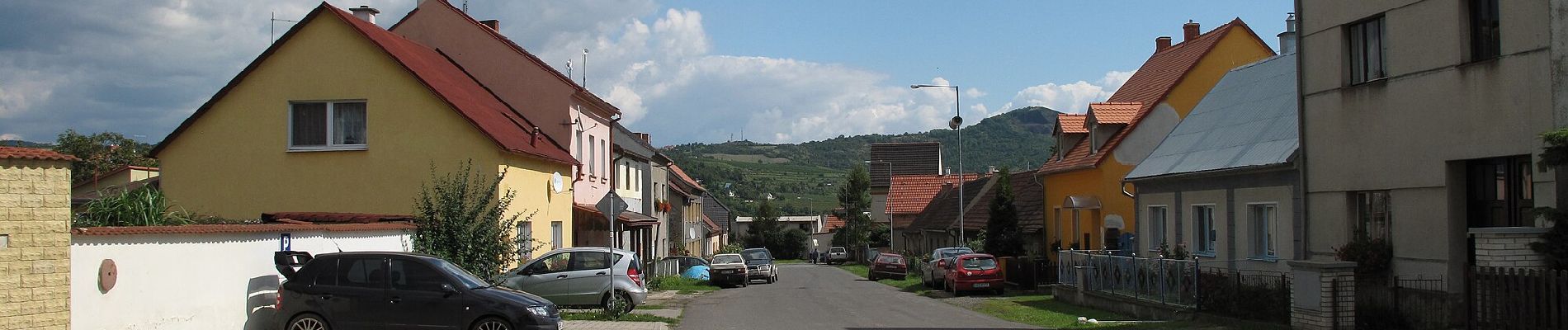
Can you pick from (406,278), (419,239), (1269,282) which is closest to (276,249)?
(406,278)

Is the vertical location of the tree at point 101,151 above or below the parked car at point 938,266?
→ above

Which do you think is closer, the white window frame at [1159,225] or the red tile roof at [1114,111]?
the white window frame at [1159,225]

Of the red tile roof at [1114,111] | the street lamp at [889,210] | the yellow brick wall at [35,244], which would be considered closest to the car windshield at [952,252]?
the red tile roof at [1114,111]

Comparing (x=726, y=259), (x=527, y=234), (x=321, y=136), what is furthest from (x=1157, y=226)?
(x=726, y=259)

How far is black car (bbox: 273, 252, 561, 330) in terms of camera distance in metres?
14.3

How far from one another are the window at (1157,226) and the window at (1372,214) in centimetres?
860

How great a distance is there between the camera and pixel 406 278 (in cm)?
1470

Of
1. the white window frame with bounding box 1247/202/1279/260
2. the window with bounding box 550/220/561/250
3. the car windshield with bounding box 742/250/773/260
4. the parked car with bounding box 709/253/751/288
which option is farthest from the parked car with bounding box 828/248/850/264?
the white window frame with bounding box 1247/202/1279/260

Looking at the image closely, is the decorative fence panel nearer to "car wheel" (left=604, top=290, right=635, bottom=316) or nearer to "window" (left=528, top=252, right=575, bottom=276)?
"car wheel" (left=604, top=290, right=635, bottom=316)

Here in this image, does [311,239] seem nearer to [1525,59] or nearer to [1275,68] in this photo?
[1525,59]

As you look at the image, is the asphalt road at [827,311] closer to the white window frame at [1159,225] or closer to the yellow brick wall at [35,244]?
the white window frame at [1159,225]

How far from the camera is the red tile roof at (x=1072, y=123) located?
37.1 metres

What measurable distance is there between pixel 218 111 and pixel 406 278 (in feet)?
33.4

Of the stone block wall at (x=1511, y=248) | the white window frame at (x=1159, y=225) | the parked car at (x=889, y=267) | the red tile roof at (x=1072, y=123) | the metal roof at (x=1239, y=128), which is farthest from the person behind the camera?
the parked car at (x=889, y=267)
